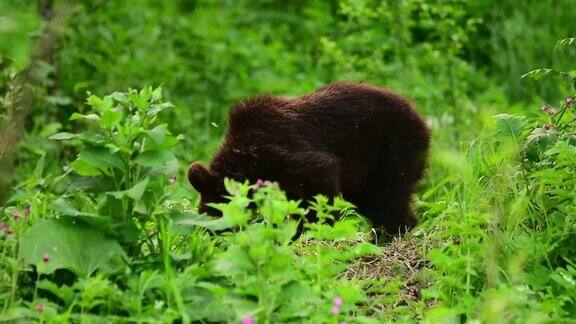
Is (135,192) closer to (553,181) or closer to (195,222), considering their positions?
(195,222)

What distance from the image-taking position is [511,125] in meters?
5.70

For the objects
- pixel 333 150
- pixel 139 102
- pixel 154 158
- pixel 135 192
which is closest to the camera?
pixel 135 192

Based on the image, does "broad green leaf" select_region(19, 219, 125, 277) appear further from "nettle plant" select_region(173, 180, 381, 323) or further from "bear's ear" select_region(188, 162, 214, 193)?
"bear's ear" select_region(188, 162, 214, 193)

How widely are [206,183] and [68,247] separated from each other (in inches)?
64.9

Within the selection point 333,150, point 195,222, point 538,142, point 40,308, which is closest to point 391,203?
point 333,150

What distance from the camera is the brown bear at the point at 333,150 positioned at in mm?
6293

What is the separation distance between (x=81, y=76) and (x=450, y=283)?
5539mm

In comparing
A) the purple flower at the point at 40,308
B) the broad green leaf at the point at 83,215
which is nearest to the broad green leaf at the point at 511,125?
the broad green leaf at the point at 83,215

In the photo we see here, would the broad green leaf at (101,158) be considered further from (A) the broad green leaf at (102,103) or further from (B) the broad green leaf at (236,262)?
(B) the broad green leaf at (236,262)

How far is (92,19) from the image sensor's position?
32.0 ft

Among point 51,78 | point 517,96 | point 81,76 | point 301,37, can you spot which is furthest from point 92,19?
point 517,96

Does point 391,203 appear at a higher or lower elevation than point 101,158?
lower

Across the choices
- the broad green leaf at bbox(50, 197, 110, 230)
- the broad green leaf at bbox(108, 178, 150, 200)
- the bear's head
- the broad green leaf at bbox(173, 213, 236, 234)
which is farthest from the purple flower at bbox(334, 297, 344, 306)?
the bear's head

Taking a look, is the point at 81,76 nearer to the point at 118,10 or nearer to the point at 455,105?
the point at 118,10
